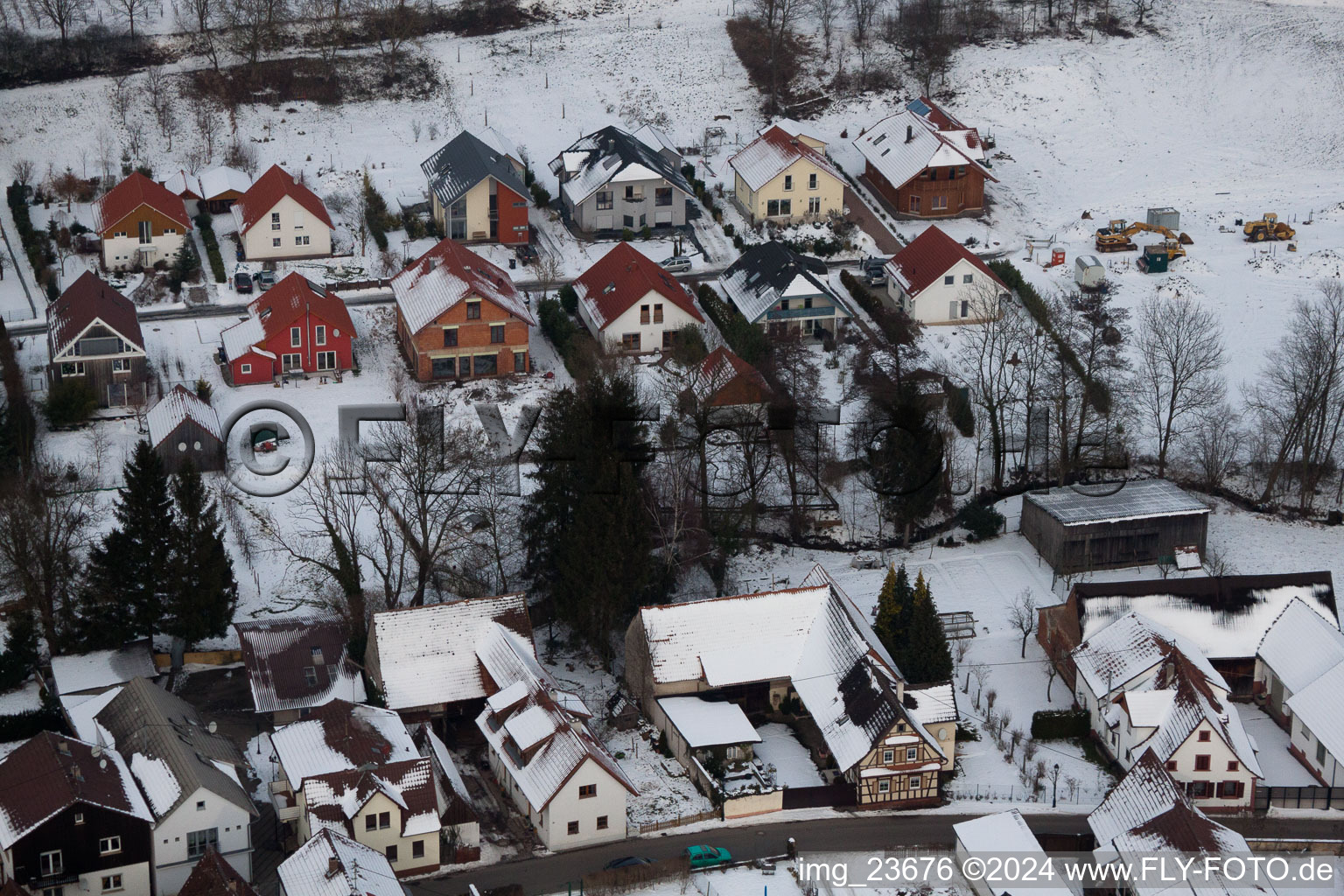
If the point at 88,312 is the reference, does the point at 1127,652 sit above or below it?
below

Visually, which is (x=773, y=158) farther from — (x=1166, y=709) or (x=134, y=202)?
(x=1166, y=709)

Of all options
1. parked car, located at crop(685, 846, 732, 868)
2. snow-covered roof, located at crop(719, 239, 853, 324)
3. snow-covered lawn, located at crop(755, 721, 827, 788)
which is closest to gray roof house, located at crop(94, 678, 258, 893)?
parked car, located at crop(685, 846, 732, 868)

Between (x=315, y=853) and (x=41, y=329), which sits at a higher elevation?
(x=41, y=329)

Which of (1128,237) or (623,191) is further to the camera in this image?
(623,191)

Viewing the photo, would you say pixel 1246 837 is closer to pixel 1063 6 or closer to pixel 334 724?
pixel 334 724

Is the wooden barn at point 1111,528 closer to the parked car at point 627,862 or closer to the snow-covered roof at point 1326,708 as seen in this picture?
the snow-covered roof at point 1326,708

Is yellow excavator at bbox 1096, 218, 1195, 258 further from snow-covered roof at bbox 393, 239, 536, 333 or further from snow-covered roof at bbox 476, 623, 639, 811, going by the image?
snow-covered roof at bbox 476, 623, 639, 811

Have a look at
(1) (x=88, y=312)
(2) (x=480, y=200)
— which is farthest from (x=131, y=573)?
(2) (x=480, y=200)

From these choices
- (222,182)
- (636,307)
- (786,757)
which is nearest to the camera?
(786,757)

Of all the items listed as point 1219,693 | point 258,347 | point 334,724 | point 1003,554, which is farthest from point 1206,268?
point 334,724
